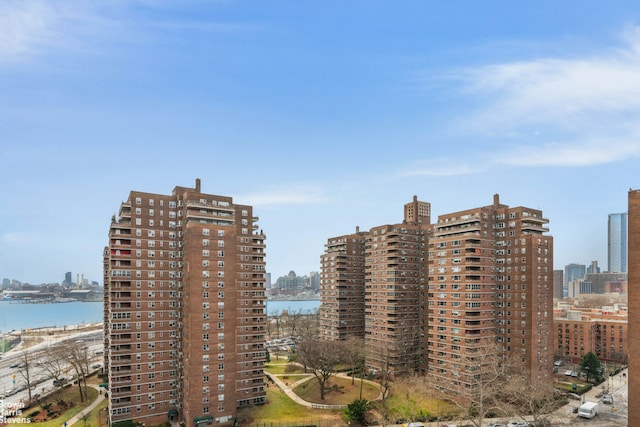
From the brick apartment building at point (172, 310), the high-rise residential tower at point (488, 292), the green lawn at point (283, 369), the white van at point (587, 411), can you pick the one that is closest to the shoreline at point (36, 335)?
the green lawn at point (283, 369)

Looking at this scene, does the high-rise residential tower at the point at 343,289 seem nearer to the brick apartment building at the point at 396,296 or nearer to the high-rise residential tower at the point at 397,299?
the brick apartment building at the point at 396,296

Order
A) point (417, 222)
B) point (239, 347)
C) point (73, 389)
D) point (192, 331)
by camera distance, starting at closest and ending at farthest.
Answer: point (192, 331) → point (239, 347) → point (73, 389) → point (417, 222)

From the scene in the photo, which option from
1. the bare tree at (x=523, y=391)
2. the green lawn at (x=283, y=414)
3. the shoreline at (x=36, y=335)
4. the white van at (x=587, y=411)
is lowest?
the shoreline at (x=36, y=335)

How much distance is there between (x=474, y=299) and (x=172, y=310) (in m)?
50.5

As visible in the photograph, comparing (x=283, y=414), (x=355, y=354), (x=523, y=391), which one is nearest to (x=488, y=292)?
(x=523, y=391)

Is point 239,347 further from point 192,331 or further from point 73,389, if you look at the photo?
point 73,389

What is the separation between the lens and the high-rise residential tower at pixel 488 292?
227 feet

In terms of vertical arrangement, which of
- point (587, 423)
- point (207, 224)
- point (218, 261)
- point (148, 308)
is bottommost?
point (587, 423)

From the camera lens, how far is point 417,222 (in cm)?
10019

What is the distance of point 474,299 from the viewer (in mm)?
69250

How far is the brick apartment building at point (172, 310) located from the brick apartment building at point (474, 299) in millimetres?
36262

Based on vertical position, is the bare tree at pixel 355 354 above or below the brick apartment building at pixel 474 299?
below

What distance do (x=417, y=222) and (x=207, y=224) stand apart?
56.5m

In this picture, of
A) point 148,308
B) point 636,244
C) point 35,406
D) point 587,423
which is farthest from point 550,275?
point 35,406
